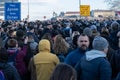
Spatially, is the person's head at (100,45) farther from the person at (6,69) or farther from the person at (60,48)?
the person at (60,48)

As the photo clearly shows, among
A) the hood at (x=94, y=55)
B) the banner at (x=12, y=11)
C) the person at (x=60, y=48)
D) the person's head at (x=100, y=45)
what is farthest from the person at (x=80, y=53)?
the banner at (x=12, y=11)

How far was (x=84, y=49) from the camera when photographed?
350 inches

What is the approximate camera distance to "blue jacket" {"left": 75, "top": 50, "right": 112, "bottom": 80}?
295 inches

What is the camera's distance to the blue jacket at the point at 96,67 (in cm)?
750

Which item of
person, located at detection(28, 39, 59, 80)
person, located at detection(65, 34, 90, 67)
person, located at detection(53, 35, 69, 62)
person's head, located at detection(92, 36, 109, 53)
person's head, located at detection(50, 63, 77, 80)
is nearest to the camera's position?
person's head, located at detection(50, 63, 77, 80)

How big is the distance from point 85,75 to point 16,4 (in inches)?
678

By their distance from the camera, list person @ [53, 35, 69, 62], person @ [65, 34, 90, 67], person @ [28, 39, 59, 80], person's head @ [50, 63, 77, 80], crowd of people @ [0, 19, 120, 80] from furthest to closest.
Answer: person @ [53, 35, 69, 62], person @ [28, 39, 59, 80], person @ [65, 34, 90, 67], crowd of people @ [0, 19, 120, 80], person's head @ [50, 63, 77, 80]

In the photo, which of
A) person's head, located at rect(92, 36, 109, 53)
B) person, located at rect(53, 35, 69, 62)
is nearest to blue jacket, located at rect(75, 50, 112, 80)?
person's head, located at rect(92, 36, 109, 53)

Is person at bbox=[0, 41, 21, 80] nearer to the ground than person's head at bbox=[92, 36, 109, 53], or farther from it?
nearer to the ground

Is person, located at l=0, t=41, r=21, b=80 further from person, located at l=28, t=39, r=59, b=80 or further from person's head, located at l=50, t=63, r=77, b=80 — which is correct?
person's head, located at l=50, t=63, r=77, b=80

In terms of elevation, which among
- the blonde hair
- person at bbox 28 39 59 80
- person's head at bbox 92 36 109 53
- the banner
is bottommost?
person at bbox 28 39 59 80

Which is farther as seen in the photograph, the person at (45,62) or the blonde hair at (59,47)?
the blonde hair at (59,47)

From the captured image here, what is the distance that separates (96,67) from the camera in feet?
24.7

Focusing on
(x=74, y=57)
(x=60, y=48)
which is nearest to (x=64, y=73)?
(x=74, y=57)
